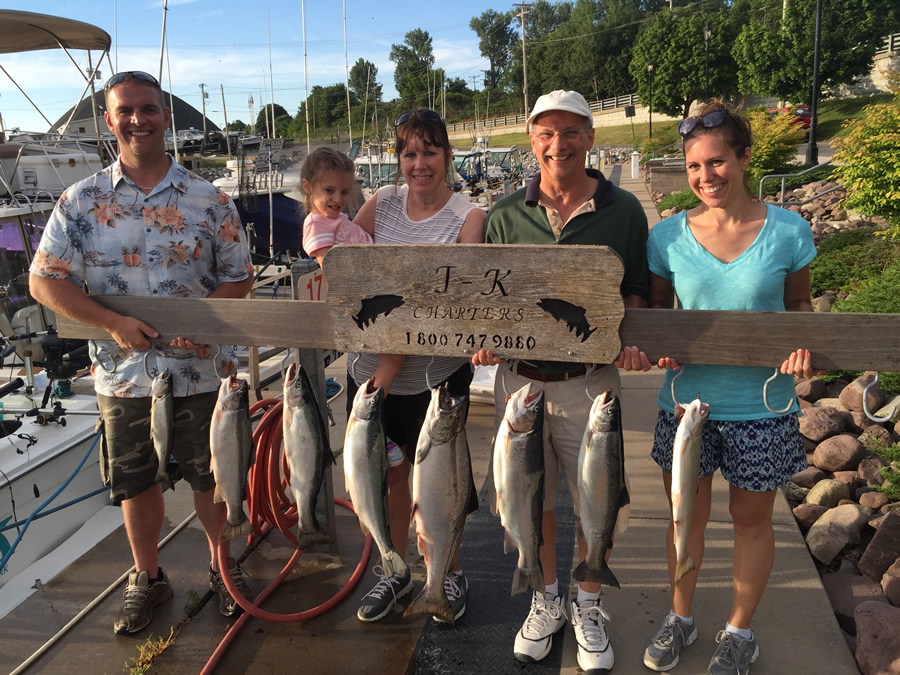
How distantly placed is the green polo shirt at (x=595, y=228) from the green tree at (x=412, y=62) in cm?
9130

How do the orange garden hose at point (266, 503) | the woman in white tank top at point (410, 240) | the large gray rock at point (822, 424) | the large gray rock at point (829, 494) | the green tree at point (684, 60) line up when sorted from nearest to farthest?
the woman in white tank top at point (410, 240)
the orange garden hose at point (266, 503)
the large gray rock at point (829, 494)
the large gray rock at point (822, 424)
the green tree at point (684, 60)

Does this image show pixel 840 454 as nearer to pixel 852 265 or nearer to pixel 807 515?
pixel 807 515

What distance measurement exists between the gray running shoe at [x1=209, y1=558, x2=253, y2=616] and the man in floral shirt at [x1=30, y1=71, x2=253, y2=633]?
0.35 m

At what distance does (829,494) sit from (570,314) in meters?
3.01

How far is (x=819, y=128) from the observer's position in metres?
37.5

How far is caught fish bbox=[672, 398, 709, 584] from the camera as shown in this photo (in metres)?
2.33

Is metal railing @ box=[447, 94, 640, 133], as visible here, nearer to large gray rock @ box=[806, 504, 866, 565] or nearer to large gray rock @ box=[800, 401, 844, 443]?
large gray rock @ box=[800, 401, 844, 443]

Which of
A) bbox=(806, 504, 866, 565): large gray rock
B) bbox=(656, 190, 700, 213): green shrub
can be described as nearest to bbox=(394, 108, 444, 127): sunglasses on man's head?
bbox=(806, 504, 866, 565): large gray rock

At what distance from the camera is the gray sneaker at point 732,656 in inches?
111

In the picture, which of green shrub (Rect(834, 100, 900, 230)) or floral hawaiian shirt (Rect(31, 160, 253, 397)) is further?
green shrub (Rect(834, 100, 900, 230))

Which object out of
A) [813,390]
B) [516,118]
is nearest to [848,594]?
[813,390]

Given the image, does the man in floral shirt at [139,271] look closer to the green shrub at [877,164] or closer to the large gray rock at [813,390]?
the large gray rock at [813,390]

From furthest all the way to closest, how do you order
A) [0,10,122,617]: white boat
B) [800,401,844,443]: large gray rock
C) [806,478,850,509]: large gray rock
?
[800,401,844,443]: large gray rock < [0,10,122,617]: white boat < [806,478,850,509]: large gray rock

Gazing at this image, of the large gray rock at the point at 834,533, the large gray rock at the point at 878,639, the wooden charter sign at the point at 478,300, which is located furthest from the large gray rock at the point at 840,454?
the wooden charter sign at the point at 478,300
